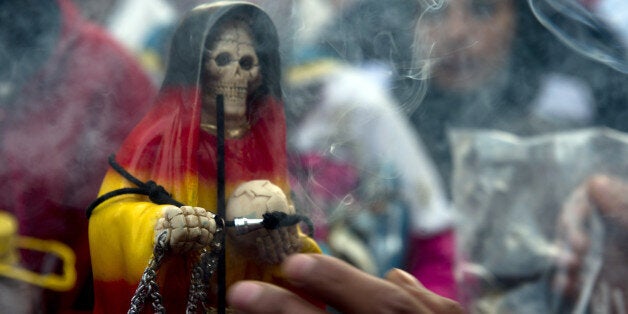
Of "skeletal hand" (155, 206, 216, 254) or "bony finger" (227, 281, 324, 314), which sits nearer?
"bony finger" (227, 281, 324, 314)

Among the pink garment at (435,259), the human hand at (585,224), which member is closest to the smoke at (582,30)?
the human hand at (585,224)

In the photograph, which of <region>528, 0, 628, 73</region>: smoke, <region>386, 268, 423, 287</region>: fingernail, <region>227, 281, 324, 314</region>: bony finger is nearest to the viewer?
<region>227, 281, 324, 314</region>: bony finger

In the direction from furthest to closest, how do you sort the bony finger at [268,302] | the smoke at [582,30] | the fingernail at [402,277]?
the smoke at [582,30] < the fingernail at [402,277] < the bony finger at [268,302]

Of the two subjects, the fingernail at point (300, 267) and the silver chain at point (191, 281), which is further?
the silver chain at point (191, 281)

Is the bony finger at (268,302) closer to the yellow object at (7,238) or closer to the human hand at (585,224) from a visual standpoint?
the human hand at (585,224)

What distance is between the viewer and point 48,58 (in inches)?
32.4

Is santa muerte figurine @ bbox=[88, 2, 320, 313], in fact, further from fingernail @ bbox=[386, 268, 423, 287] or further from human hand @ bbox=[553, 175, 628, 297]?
→ human hand @ bbox=[553, 175, 628, 297]

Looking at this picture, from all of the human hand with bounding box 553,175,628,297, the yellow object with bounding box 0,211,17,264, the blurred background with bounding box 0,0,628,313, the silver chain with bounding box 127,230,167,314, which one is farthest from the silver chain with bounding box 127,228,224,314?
the human hand with bounding box 553,175,628,297

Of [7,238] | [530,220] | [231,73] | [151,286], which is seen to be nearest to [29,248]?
[7,238]

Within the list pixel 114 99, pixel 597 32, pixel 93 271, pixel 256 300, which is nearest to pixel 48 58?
pixel 114 99

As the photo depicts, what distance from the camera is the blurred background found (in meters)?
0.71

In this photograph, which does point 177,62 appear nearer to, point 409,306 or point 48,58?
point 48,58

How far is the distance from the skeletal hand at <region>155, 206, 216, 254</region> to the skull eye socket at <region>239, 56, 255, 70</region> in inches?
6.3

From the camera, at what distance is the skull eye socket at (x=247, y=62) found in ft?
2.47
